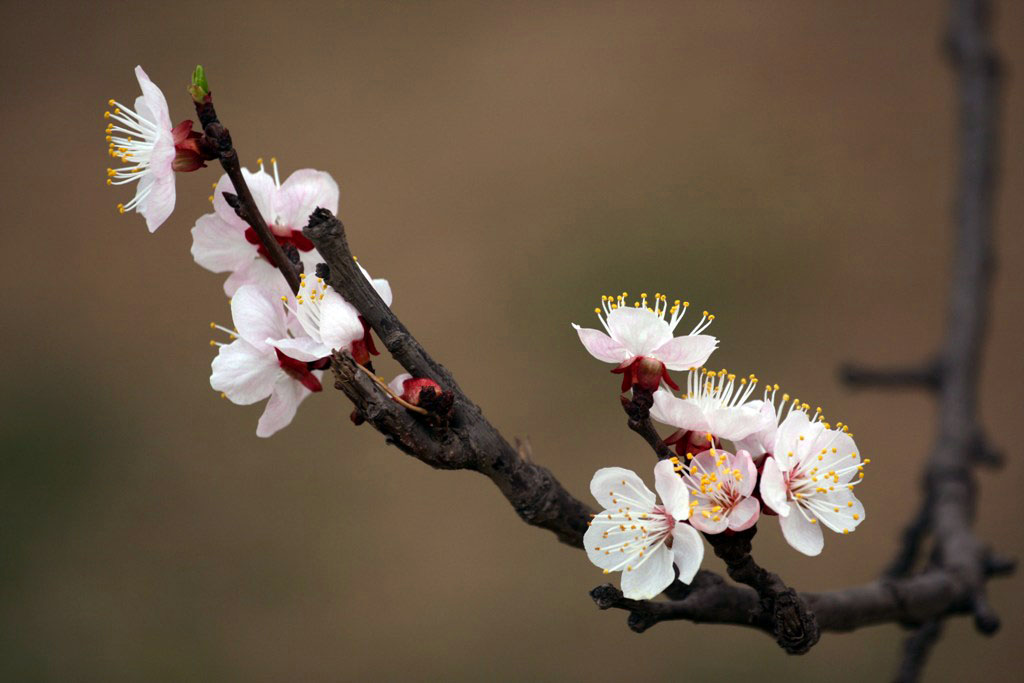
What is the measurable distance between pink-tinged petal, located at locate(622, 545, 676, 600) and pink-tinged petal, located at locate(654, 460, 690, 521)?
2 centimetres

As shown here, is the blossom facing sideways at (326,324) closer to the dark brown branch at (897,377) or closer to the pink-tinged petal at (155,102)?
the pink-tinged petal at (155,102)

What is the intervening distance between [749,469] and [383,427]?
0.41ft

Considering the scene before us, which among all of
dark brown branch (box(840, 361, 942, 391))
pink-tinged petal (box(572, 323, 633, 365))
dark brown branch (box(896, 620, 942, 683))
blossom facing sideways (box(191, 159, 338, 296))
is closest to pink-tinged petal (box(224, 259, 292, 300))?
blossom facing sideways (box(191, 159, 338, 296))

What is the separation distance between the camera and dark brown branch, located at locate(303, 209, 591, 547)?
0.33 m

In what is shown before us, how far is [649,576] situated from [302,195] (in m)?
0.20

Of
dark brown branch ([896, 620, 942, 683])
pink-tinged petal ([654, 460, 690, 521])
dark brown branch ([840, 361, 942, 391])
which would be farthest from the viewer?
dark brown branch ([840, 361, 942, 391])

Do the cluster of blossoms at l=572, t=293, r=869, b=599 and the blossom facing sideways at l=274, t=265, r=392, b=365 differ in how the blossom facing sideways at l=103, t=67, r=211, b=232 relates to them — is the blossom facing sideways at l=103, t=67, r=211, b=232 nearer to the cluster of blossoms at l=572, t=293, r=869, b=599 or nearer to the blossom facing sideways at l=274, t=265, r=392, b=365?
the blossom facing sideways at l=274, t=265, r=392, b=365

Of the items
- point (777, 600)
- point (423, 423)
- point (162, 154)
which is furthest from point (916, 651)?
point (162, 154)

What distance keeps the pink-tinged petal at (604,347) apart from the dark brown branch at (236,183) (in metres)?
0.11

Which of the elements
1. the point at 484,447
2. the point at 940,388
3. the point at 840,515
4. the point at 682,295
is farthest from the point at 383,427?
the point at 682,295

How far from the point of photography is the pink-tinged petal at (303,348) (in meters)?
0.35

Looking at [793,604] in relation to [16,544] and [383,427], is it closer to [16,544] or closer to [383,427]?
[383,427]

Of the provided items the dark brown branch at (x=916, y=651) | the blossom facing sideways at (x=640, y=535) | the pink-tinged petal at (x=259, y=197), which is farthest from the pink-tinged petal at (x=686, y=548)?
the dark brown branch at (x=916, y=651)

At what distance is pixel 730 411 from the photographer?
0.34 meters
